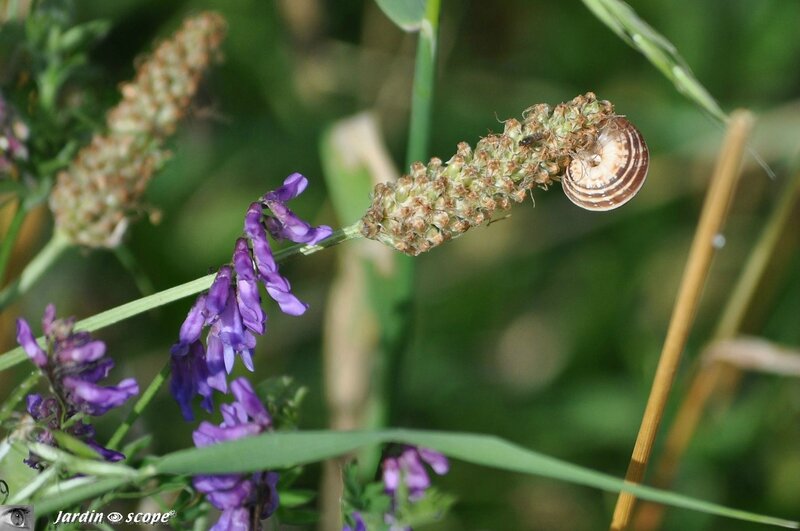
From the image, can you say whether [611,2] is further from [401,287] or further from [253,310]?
[253,310]

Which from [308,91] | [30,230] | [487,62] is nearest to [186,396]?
[30,230]

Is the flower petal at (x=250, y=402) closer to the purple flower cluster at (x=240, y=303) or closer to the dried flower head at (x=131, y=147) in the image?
the purple flower cluster at (x=240, y=303)

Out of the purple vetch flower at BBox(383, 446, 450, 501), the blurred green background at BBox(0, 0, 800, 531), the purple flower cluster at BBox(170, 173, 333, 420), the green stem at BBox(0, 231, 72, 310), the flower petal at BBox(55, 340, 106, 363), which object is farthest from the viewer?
the blurred green background at BBox(0, 0, 800, 531)

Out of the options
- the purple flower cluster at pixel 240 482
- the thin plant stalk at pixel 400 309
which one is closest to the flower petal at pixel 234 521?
the purple flower cluster at pixel 240 482

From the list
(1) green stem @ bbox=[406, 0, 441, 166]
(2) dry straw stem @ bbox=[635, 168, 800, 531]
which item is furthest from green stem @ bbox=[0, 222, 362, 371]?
(2) dry straw stem @ bbox=[635, 168, 800, 531]

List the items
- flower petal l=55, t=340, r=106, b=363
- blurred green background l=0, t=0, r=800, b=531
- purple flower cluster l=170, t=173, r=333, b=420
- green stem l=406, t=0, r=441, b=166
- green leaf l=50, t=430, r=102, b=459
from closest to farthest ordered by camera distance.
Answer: green leaf l=50, t=430, r=102, b=459 → flower petal l=55, t=340, r=106, b=363 → purple flower cluster l=170, t=173, r=333, b=420 → green stem l=406, t=0, r=441, b=166 → blurred green background l=0, t=0, r=800, b=531

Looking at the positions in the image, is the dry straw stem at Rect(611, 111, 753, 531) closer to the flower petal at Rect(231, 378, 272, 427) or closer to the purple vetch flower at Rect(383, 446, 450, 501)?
the purple vetch flower at Rect(383, 446, 450, 501)

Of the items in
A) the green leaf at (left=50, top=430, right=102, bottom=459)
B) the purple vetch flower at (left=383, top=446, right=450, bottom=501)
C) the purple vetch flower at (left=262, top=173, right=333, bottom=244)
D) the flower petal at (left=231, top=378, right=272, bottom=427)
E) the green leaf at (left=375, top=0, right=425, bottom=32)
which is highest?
the green leaf at (left=375, top=0, right=425, bottom=32)
